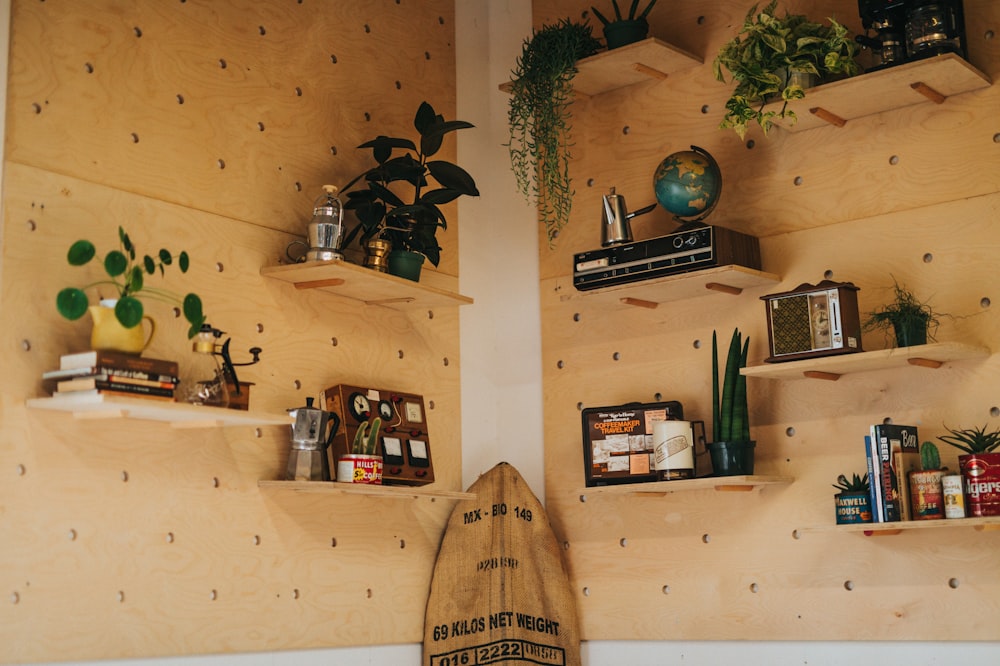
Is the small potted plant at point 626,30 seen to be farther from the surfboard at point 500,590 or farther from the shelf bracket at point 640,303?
the surfboard at point 500,590

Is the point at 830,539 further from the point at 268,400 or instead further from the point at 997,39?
the point at 268,400

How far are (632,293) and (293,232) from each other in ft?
3.59

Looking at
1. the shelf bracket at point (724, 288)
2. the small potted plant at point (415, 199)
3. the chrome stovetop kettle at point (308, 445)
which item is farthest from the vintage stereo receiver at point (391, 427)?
the shelf bracket at point (724, 288)

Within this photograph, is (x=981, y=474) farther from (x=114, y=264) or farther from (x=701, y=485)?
(x=114, y=264)

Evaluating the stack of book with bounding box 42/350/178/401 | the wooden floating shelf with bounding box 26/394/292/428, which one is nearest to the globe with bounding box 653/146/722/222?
the wooden floating shelf with bounding box 26/394/292/428

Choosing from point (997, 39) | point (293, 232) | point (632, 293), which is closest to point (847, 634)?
point (632, 293)

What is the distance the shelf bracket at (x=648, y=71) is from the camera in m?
3.65

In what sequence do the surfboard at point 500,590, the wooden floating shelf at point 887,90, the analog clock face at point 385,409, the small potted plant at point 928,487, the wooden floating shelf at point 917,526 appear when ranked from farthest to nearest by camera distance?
the surfboard at point 500,590
the analog clock face at point 385,409
the wooden floating shelf at point 887,90
the small potted plant at point 928,487
the wooden floating shelf at point 917,526

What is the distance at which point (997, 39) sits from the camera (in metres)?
3.08

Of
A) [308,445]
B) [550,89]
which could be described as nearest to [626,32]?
[550,89]

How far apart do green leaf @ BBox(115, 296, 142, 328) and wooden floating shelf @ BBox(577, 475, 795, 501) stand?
1.57 m

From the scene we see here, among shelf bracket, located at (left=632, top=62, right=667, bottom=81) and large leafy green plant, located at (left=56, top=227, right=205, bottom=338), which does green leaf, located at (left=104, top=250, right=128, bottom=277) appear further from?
shelf bracket, located at (left=632, top=62, right=667, bottom=81)

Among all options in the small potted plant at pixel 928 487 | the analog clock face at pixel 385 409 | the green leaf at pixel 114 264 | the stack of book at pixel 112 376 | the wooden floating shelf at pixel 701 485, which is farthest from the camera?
the analog clock face at pixel 385 409

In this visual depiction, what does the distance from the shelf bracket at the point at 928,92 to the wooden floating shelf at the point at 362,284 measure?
1513mm
